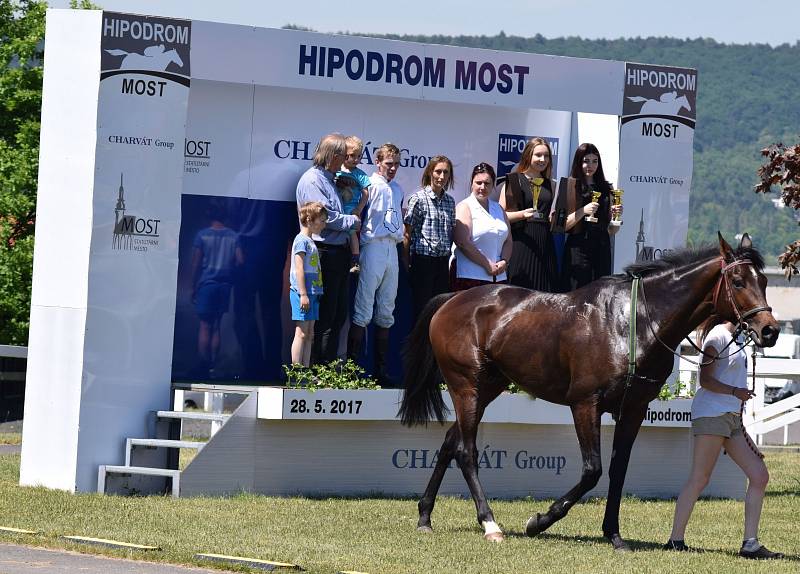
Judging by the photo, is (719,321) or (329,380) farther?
(329,380)

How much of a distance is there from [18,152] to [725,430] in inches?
1048

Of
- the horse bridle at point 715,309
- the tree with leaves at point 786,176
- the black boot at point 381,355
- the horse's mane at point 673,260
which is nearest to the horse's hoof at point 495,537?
the horse bridle at point 715,309

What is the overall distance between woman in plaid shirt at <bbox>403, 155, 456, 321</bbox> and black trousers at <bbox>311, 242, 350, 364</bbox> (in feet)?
2.12

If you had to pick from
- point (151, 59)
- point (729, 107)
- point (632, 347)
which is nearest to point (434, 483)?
point (632, 347)

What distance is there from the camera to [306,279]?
1323cm

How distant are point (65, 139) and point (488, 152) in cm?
453

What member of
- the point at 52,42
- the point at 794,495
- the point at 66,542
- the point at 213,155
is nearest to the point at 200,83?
the point at 213,155

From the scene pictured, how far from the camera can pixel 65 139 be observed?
12.8m

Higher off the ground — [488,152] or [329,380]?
[488,152]

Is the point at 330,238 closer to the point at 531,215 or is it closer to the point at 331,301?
the point at 331,301

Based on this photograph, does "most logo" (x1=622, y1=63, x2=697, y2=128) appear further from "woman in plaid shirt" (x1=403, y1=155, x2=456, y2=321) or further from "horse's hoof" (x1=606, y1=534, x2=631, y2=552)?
"horse's hoof" (x1=606, y1=534, x2=631, y2=552)

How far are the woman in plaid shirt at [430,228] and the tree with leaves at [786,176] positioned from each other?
3.57 meters

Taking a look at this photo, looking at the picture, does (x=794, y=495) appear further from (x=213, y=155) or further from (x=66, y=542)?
(x=66, y=542)

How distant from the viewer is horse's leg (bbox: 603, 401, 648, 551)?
10.5 meters
